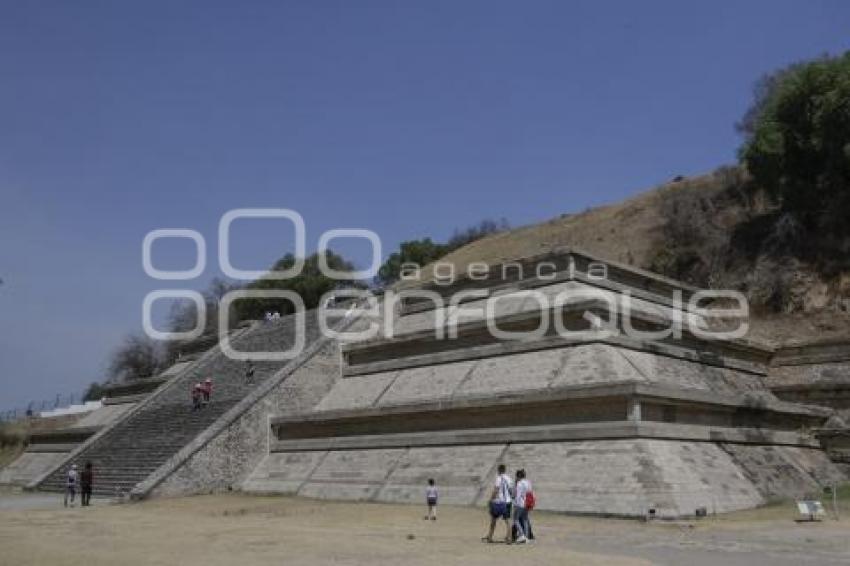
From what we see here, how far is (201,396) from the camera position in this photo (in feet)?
84.0

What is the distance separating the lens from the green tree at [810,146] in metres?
26.6

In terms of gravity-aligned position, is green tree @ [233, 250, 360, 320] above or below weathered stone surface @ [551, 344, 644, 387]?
above

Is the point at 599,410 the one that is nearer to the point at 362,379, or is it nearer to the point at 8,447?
the point at 362,379

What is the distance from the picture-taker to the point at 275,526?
1438 cm

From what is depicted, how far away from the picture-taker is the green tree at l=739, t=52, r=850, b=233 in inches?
1046

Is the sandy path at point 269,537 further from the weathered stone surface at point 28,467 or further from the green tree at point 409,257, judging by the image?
the green tree at point 409,257

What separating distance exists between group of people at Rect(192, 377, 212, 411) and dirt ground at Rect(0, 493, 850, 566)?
7935 mm

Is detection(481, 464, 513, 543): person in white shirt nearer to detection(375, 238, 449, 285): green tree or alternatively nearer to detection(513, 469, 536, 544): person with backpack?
detection(513, 469, 536, 544): person with backpack

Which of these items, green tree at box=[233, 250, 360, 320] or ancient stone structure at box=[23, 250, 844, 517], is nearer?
ancient stone structure at box=[23, 250, 844, 517]

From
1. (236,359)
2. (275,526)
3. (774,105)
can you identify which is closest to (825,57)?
(774,105)

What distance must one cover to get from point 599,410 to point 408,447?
4853 millimetres

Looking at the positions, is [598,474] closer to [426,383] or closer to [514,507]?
[514,507]

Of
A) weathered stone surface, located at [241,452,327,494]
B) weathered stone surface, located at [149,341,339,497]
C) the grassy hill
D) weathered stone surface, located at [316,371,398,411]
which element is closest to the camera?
weathered stone surface, located at [241,452,327,494]

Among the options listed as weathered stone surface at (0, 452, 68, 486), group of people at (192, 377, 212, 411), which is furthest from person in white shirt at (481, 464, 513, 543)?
weathered stone surface at (0, 452, 68, 486)
